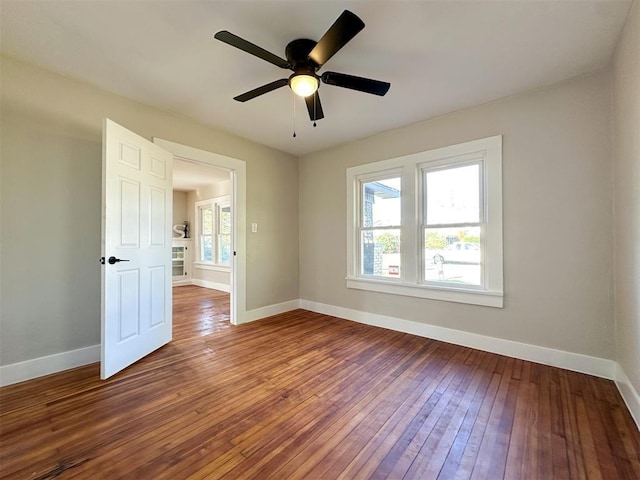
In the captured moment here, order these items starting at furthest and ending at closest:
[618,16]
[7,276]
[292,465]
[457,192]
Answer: [457,192]
[7,276]
[618,16]
[292,465]

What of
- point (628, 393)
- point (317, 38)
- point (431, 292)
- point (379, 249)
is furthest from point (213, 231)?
point (628, 393)

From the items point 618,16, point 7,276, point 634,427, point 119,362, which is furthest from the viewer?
point 119,362

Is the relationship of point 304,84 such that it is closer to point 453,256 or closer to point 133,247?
point 133,247

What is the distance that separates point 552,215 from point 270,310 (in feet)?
11.7

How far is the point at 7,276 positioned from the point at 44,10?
76.2 inches

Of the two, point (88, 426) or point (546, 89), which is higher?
point (546, 89)

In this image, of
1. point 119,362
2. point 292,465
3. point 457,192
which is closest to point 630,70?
point 457,192

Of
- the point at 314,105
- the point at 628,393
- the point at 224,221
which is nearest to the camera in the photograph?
the point at 628,393

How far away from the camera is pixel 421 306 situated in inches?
129

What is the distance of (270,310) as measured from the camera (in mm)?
4156

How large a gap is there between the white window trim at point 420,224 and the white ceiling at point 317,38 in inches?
21.5

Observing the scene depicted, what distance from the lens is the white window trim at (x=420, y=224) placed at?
2.77m

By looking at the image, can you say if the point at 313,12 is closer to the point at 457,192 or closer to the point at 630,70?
the point at 630,70

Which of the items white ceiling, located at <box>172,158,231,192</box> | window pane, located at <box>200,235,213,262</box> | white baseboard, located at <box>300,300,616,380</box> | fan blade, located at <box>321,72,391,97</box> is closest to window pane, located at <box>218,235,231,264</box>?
window pane, located at <box>200,235,213,262</box>
